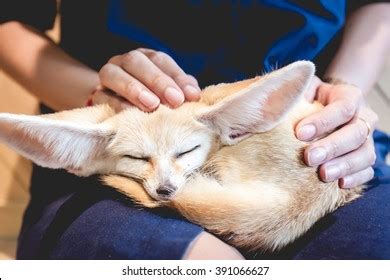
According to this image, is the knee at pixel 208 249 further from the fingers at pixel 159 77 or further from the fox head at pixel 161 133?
the fingers at pixel 159 77

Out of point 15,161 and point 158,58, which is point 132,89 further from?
point 15,161

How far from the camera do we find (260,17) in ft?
2.89

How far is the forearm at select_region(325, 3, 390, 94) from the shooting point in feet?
3.28

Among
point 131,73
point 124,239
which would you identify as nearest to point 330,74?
point 131,73

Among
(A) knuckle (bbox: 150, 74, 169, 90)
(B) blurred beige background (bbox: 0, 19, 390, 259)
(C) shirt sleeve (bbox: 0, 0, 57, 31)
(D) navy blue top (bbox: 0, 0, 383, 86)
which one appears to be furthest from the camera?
(B) blurred beige background (bbox: 0, 19, 390, 259)

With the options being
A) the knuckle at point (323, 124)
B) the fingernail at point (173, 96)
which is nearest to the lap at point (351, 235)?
the knuckle at point (323, 124)

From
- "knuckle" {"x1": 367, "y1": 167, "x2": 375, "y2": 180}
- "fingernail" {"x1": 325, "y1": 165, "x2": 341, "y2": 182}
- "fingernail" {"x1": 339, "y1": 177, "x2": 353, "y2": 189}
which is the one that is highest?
"fingernail" {"x1": 325, "y1": 165, "x2": 341, "y2": 182}

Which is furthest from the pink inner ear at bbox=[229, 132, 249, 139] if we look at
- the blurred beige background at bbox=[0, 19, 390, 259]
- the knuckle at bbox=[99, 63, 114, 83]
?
the blurred beige background at bbox=[0, 19, 390, 259]

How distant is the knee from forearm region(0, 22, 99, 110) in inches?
14.9

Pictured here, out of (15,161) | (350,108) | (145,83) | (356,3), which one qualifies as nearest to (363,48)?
(356,3)

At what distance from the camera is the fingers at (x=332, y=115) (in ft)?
2.43

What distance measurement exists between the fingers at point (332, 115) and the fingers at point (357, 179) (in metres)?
0.07

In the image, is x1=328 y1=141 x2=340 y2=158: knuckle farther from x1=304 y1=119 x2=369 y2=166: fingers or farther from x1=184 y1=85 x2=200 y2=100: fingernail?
x1=184 y1=85 x2=200 y2=100: fingernail
